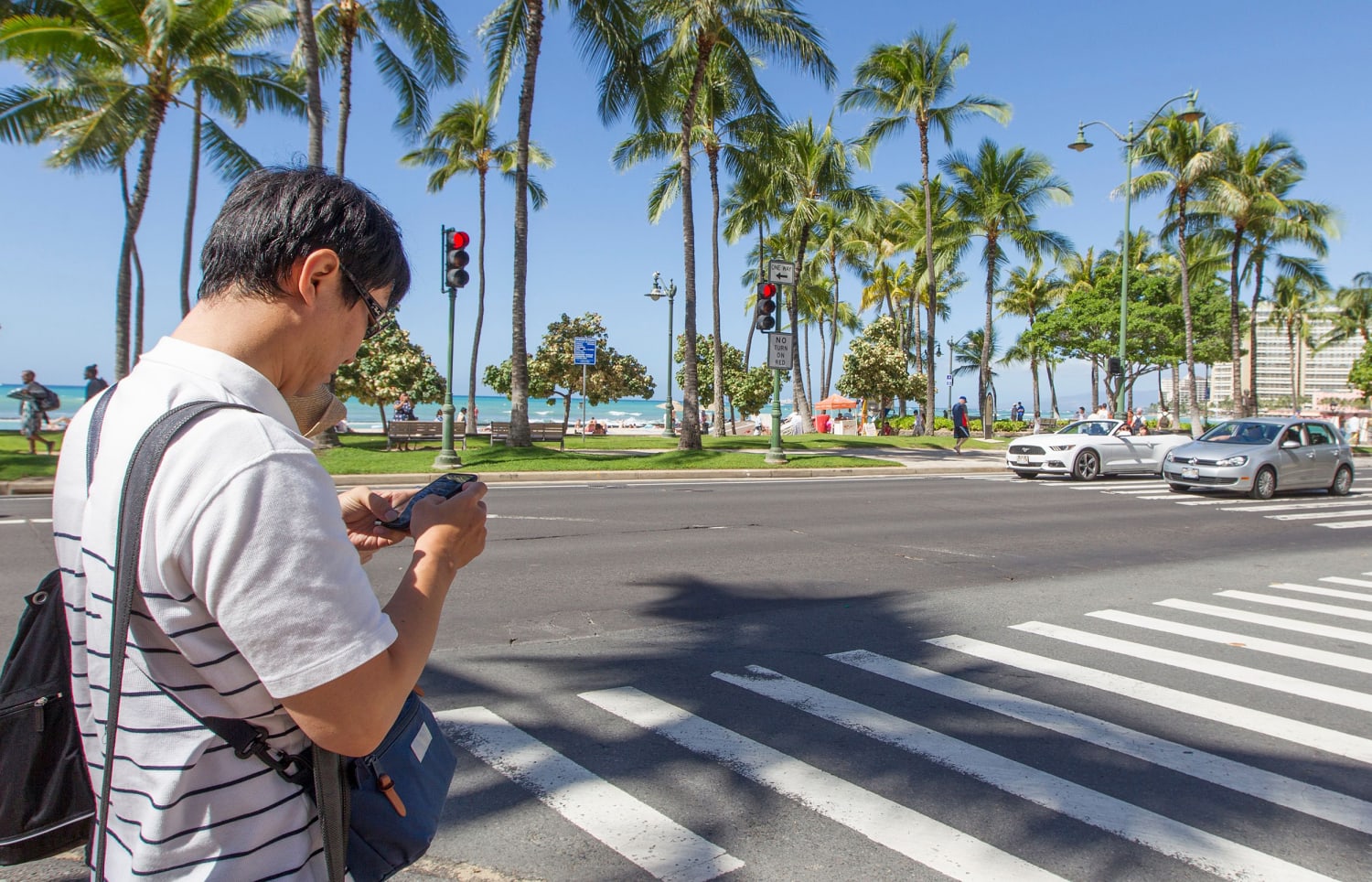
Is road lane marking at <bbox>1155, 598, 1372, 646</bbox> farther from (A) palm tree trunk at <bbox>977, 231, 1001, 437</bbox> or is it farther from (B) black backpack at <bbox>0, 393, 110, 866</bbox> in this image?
(A) palm tree trunk at <bbox>977, 231, 1001, 437</bbox>

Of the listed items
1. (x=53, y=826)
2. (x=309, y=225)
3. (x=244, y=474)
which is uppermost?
(x=309, y=225)

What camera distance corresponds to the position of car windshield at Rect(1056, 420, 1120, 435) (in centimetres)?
2082

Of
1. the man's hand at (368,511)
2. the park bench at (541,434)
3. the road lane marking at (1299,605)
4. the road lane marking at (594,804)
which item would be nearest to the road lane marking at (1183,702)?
the road lane marking at (594,804)

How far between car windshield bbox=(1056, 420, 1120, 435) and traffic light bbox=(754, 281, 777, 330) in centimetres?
715

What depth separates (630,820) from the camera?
10.9 feet

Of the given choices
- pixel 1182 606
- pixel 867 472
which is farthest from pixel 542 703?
pixel 867 472

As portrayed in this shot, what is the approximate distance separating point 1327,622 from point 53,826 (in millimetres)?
7987

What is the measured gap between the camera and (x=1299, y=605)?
7.51m

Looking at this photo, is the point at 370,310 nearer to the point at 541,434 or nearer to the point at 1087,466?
the point at 1087,466

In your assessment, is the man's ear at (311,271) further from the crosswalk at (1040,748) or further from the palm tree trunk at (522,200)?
the palm tree trunk at (522,200)

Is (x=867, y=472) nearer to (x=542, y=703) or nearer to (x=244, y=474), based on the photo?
(x=542, y=703)

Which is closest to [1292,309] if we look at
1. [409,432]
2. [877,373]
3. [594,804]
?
[877,373]

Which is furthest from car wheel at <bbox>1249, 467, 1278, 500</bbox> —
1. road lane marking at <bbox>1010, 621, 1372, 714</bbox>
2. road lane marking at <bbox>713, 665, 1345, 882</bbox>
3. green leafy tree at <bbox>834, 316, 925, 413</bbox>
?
green leafy tree at <bbox>834, 316, 925, 413</bbox>

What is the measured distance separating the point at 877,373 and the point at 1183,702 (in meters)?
39.4
